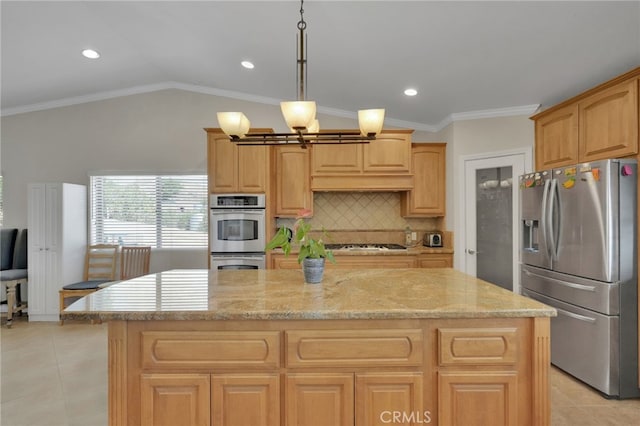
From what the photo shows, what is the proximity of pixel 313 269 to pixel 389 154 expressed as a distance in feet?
8.49

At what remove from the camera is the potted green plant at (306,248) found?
1931 millimetres

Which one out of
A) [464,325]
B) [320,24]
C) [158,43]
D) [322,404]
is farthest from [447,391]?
[158,43]

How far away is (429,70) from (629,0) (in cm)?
140

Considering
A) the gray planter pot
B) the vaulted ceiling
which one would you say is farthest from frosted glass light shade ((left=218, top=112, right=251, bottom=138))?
the vaulted ceiling

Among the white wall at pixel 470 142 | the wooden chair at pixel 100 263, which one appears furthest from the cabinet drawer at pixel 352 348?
the wooden chair at pixel 100 263

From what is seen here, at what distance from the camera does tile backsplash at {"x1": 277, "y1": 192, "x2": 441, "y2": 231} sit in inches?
182

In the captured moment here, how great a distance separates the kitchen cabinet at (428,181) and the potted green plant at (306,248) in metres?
2.59

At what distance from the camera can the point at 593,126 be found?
2.62m

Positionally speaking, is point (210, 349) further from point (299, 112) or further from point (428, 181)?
point (428, 181)

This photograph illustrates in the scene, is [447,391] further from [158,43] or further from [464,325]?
[158,43]

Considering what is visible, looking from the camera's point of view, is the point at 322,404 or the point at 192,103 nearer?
the point at 322,404

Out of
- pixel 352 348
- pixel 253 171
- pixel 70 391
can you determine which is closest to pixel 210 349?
pixel 352 348

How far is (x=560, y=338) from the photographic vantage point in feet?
9.21

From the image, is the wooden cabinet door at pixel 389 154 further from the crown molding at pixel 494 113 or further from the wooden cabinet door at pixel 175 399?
the wooden cabinet door at pixel 175 399
